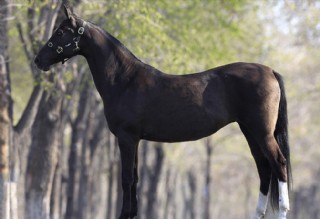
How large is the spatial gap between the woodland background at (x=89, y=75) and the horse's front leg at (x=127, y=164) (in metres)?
2.17

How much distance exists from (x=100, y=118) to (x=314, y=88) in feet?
31.3

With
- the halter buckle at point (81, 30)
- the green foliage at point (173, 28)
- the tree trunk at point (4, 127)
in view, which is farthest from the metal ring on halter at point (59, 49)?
the green foliage at point (173, 28)

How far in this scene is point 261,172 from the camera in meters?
11.3

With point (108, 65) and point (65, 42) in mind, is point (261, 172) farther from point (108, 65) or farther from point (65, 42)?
point (65, 42)

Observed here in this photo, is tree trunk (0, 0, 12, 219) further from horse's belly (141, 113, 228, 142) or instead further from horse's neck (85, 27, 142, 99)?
horse's belly (141, 113, 228, 142)

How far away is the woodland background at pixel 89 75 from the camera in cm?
1703

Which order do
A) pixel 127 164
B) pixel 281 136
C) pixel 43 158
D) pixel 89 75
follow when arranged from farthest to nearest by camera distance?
pixel 89 75
pixel 43 158
pixel 281 136
pixel 127 164

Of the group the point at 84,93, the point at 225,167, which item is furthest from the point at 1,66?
the point at 225,167

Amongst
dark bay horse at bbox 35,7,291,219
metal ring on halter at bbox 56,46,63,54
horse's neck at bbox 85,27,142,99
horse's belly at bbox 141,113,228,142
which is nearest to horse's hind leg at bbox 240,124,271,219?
dark bay horse at bbox 35,7,291,219

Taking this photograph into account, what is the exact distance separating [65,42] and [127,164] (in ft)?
6.54

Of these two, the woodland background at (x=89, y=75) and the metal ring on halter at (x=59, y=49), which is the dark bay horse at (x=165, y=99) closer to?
the metal ring on halter at (x=59, y=49)

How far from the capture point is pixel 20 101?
3453cm

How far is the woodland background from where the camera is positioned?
17.0m

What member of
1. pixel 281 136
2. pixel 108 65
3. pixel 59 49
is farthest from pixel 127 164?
pixel 281 136
